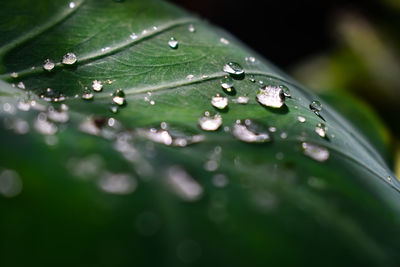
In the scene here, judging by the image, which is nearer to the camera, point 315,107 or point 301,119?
point 301,119

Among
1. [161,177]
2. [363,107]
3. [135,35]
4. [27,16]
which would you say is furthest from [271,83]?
[363,107]

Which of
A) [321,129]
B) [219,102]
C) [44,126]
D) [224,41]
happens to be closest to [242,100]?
[219,102]

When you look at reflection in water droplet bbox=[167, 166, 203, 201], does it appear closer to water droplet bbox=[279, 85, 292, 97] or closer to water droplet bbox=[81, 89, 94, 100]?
water droplet bbox=[81, 89, 94, 100]

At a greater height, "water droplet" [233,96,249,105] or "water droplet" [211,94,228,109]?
"water droplet" [233,96,249,105]

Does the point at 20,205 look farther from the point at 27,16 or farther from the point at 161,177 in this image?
the point at 27,16

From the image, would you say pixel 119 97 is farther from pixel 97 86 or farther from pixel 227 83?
pixel 227 83

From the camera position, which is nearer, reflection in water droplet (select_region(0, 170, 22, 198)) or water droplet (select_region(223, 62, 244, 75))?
reflection in water droplet (select_region(0, 170, 22, 198))

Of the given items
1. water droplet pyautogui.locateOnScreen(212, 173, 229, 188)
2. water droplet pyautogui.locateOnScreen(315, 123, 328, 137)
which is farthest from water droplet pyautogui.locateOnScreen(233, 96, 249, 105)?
water droplet pyautogui.locateOnScreen(212, 173, 229, 188)

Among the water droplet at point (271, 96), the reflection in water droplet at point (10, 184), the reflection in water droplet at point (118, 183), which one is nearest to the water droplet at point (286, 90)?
the water droplet at point (271, 96)
